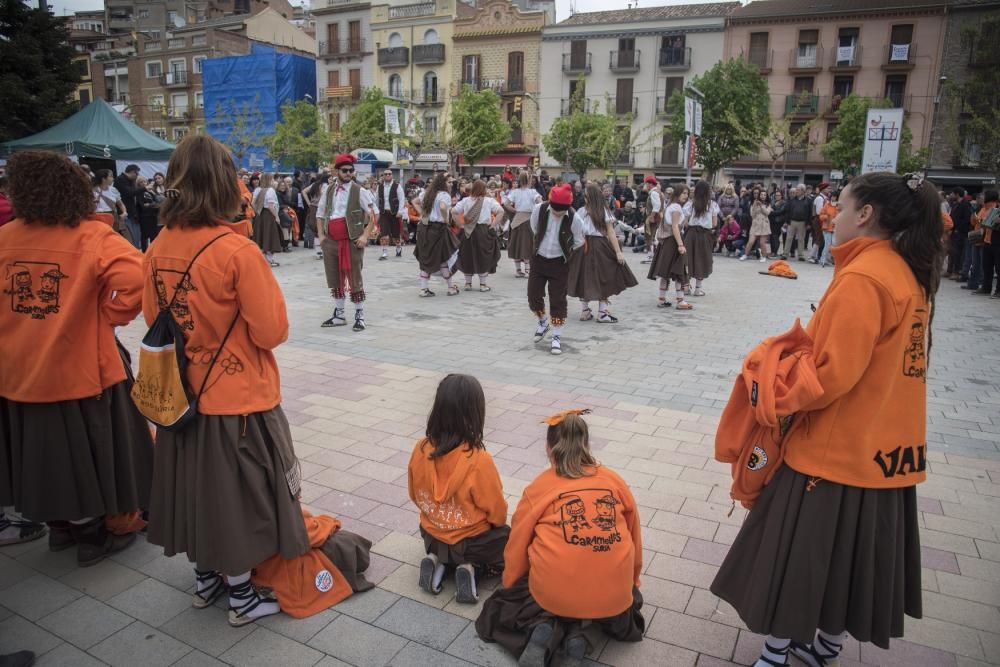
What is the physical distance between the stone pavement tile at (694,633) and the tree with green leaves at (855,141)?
33475 mm

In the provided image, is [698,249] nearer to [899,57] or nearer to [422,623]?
[422,623]

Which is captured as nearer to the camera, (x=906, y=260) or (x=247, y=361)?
(x=906, y=260)

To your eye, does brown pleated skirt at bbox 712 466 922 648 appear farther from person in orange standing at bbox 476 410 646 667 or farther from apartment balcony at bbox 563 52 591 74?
apartment balcony at bbox 563 52 591 74

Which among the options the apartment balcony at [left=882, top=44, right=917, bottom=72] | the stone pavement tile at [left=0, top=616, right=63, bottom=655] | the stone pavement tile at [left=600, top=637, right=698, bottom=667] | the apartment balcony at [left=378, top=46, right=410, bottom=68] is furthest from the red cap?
the apartment balcony at [left=378, top=46, right=410, bottom=68]

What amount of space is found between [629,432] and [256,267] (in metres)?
3.38

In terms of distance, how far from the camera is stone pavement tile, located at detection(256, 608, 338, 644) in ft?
9.23

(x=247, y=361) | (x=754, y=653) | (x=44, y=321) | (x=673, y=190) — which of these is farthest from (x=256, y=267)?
(x=673, y=190)

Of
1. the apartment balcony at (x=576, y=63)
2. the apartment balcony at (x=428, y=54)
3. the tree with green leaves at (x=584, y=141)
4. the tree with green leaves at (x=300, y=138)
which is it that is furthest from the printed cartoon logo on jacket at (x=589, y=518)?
the apartment balcony at (x=428, y=54)

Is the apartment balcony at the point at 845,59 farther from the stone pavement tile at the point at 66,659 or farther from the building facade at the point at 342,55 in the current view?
the stone pavement tile at the point at 66,659

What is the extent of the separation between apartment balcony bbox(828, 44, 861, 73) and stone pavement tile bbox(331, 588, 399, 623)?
39.5 metres

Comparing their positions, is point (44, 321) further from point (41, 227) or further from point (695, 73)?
point (695, 73)

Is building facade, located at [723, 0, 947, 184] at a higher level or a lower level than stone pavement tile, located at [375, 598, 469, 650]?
higher

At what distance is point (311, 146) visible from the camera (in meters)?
39.2

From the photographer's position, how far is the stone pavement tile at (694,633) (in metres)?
2.78
